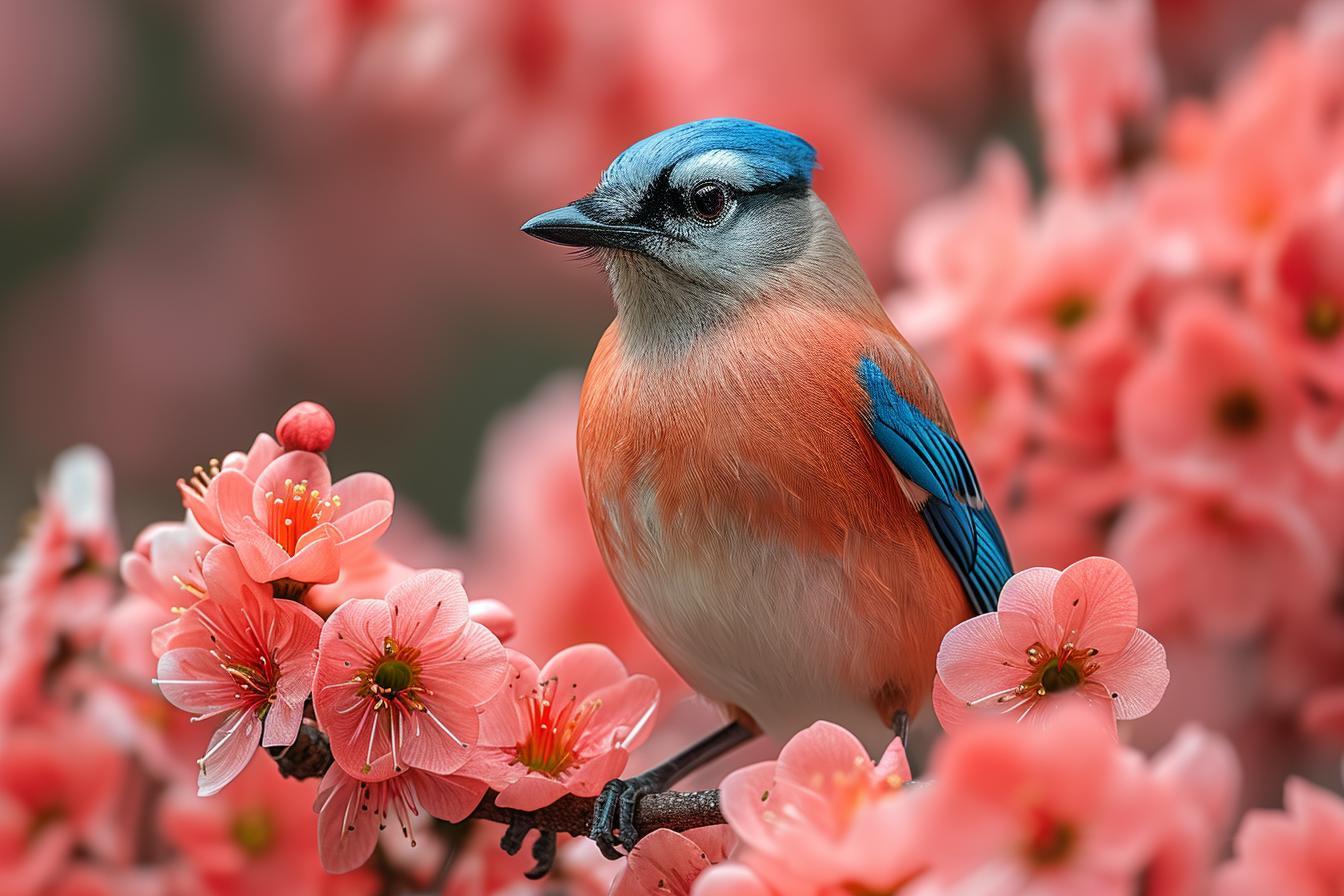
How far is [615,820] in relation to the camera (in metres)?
1.92

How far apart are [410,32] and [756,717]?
2.17m

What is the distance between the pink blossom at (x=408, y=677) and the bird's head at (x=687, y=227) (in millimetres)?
781

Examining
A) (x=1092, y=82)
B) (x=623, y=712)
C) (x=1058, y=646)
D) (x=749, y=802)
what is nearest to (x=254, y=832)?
(x=623, y=712)

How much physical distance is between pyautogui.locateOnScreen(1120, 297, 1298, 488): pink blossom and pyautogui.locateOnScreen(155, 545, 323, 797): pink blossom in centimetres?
161

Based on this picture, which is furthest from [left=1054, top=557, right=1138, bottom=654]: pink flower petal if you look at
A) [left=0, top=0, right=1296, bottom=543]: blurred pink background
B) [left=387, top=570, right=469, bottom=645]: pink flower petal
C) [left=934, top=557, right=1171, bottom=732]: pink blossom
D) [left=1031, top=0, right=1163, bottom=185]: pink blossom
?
[left=0, top=0, right=1296, bottom=543]: blurred pink background

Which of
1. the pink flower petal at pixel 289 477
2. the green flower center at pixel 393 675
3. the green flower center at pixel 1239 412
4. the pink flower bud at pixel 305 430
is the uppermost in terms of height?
the pink flower bud at pixel 305 430

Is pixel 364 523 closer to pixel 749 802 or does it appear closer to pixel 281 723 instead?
pixel 281 723

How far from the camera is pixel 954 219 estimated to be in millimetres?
3449

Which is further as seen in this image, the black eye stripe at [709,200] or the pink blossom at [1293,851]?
the black eye stripe at [709,200]

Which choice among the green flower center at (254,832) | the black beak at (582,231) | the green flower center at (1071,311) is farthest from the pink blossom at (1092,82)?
the green flower center at (254,832)

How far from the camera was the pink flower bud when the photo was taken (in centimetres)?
178

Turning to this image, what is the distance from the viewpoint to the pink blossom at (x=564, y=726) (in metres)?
1.77

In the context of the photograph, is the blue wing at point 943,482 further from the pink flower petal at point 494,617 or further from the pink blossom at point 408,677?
the pink blossom at point 408,677

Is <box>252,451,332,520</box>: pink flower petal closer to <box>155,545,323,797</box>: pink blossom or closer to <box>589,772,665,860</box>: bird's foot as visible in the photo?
<box>155,545,323,797</box>: pink blossom
